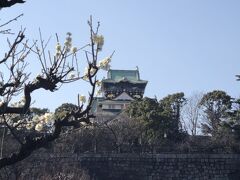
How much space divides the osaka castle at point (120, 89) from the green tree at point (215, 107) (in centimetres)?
Answer: 1106

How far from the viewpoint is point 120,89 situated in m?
47.7

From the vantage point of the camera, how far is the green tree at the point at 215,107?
3000 cm

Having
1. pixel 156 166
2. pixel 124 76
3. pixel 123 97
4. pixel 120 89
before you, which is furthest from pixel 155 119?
pixel 124 76

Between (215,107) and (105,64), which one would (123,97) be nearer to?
(215,107)

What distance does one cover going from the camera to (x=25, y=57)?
5375 mm

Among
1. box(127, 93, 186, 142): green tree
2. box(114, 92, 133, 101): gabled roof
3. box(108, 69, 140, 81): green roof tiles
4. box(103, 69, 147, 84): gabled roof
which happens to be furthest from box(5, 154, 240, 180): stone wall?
box(108, 69, 140, 81): green roof tiles

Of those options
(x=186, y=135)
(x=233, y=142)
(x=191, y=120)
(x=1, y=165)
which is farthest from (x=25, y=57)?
(x=191, y=120)

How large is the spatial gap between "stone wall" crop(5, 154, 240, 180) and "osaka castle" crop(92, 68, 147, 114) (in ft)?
53.7

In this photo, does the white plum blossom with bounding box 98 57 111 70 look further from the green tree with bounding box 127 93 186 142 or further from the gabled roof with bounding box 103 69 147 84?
the gabled roof with bounding box 103 69 147 84

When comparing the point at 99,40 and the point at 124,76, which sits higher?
the point at 124,76

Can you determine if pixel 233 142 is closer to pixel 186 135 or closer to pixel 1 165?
pixel 186 135

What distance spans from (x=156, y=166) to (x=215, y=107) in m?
7.83

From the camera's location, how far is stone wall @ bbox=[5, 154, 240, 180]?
2456 centimetres

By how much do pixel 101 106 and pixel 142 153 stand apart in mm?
18986
